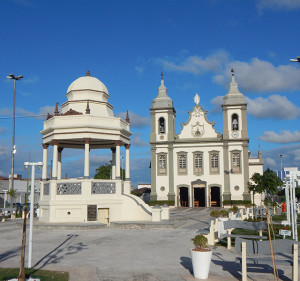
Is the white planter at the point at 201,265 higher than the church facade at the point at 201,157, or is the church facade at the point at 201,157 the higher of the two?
the church facade at the point at 201,157

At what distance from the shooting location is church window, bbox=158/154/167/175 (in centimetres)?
4927

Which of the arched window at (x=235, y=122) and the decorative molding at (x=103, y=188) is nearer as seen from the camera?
the decorative molding at (x=103, y=188)

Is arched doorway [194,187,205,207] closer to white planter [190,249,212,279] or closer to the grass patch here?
white planter [190,249,212,279]

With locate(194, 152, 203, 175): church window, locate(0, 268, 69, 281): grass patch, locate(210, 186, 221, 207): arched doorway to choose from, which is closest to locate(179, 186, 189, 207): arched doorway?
locate(194, 152, 203, 175): church window

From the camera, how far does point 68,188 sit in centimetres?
2295

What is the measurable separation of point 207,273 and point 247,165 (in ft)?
130

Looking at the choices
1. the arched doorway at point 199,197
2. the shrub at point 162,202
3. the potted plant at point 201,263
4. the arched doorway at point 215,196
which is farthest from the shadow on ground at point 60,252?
the arched doorway at point 215,196

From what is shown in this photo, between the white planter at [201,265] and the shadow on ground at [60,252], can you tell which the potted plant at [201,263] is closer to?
the white planter at [201,265]

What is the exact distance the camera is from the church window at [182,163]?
160 feet

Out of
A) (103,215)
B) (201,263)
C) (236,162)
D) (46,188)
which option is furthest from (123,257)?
(236,162)

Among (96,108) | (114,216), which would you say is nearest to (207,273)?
(114,216)

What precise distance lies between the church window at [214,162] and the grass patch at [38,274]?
40.1 meters

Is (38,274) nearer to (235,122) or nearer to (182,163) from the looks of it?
(182,163)

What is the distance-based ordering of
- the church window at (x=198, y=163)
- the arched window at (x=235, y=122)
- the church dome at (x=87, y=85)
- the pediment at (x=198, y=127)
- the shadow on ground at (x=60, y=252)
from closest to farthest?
the shadow on ground at (x=60, y=252) < the church dome at (x=87, y=85) < the church window at (x=198, y=163) < the arched window at (x=235, y=122) < the pediment at (x=198, y=127)
